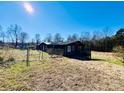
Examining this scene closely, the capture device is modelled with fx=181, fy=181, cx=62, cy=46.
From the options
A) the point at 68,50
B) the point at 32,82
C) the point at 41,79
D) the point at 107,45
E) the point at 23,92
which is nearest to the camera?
the point at 23,92

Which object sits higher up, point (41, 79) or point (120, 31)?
point (120, 31)

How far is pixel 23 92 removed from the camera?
262 inches

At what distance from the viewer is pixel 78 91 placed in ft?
23.3

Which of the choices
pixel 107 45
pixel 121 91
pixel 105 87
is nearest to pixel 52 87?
pixel 105 87

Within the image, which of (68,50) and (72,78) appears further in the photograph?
(68,50)

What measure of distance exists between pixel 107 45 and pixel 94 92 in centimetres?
4276

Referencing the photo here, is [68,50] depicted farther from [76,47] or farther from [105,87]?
[105,87]

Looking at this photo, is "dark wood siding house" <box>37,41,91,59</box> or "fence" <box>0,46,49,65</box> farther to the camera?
"dark wood siding house" <box>37,41,91,59</box>

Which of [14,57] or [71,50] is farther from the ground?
[71,50]

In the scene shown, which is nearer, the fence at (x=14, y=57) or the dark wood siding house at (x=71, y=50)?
the fence at (x=14, y=57)

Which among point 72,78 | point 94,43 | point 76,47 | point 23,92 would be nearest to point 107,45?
point 94,43

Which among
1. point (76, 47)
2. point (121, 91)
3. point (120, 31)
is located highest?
point (120, 31)

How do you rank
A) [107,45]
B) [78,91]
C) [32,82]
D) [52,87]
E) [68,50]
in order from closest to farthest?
1. [78,91]
2. [52,87]
3. [32,82]
4. [68,50]
5. [107,45]

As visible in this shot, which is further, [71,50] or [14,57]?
[71,50]
